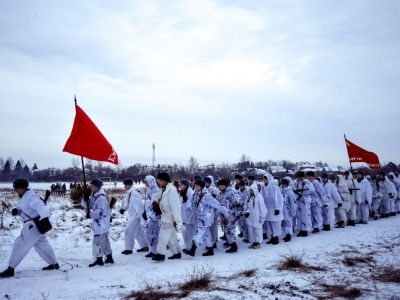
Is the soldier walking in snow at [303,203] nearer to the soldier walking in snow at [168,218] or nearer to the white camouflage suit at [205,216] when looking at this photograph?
the white camouflage suit at [205,216]

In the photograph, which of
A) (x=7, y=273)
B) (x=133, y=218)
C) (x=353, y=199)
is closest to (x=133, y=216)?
(x=133, y=218)

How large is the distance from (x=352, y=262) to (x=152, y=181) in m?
5.32

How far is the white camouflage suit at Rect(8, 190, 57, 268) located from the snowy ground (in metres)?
0.37

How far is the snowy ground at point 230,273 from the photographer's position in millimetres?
5379

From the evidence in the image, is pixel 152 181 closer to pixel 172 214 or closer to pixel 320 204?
pixel 172 214

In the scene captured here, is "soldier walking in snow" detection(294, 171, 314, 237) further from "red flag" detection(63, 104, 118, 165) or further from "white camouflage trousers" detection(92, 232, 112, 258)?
"white camouflage trousers" detection(92, 232, 112, 258)

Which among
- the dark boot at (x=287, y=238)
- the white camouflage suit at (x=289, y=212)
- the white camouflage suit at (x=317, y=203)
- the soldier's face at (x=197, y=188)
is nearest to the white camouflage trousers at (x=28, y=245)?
the soldier's face at (x=197, y=188)

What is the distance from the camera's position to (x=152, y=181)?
9562 mm

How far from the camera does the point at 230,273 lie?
6.56 meters

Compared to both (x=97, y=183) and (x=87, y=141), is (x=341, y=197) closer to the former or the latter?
(x=97, y=183)

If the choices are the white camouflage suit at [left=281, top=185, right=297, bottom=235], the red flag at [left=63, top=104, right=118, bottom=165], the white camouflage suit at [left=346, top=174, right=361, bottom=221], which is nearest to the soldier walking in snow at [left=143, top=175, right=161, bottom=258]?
the red flag at [left=63, top=104, right=118, bottom=165]

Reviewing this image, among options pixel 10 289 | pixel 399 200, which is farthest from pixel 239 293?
pixel 399 200

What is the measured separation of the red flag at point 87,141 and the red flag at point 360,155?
988 cm

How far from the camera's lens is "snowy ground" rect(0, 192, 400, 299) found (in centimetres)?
538
